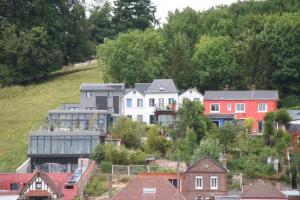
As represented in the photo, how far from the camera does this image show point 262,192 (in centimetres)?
7712

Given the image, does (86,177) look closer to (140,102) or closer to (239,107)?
(140,102)

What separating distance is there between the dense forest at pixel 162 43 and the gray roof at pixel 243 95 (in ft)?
11.1

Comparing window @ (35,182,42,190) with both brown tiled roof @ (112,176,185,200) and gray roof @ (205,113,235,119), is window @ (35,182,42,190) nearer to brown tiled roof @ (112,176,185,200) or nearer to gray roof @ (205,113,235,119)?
brown tiled roof @ (112,176,185,200)

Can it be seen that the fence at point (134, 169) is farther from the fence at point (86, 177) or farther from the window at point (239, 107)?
the window at point (239, 107)

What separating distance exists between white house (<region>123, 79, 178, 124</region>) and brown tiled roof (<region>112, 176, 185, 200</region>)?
19987mm

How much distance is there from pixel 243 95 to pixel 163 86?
21.6 feet

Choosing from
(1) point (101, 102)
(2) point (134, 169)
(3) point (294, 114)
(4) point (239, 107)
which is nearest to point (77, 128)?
(1) point (101, 102)

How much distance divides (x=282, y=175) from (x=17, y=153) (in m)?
21.5

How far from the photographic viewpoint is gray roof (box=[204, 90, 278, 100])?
321 feet

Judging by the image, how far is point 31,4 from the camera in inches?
4899

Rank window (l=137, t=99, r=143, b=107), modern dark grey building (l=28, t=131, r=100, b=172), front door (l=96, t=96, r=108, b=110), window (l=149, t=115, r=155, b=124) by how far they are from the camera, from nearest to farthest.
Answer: modern dark grey building (l=28, t=131, r=100, b=172) < window (l=149, t=115, r=155, b=124) < window (l=137, t=99, r=143, b=107) < front door (l=96, t=96, r=108, b=110)

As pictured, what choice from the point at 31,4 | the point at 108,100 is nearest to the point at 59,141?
the point at 108,100

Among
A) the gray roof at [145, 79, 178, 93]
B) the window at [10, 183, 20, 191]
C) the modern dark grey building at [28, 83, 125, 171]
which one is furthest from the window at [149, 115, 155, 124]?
Result: the window at [10, 183, 20, 191]

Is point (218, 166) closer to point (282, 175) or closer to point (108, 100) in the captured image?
point (282, 175)
